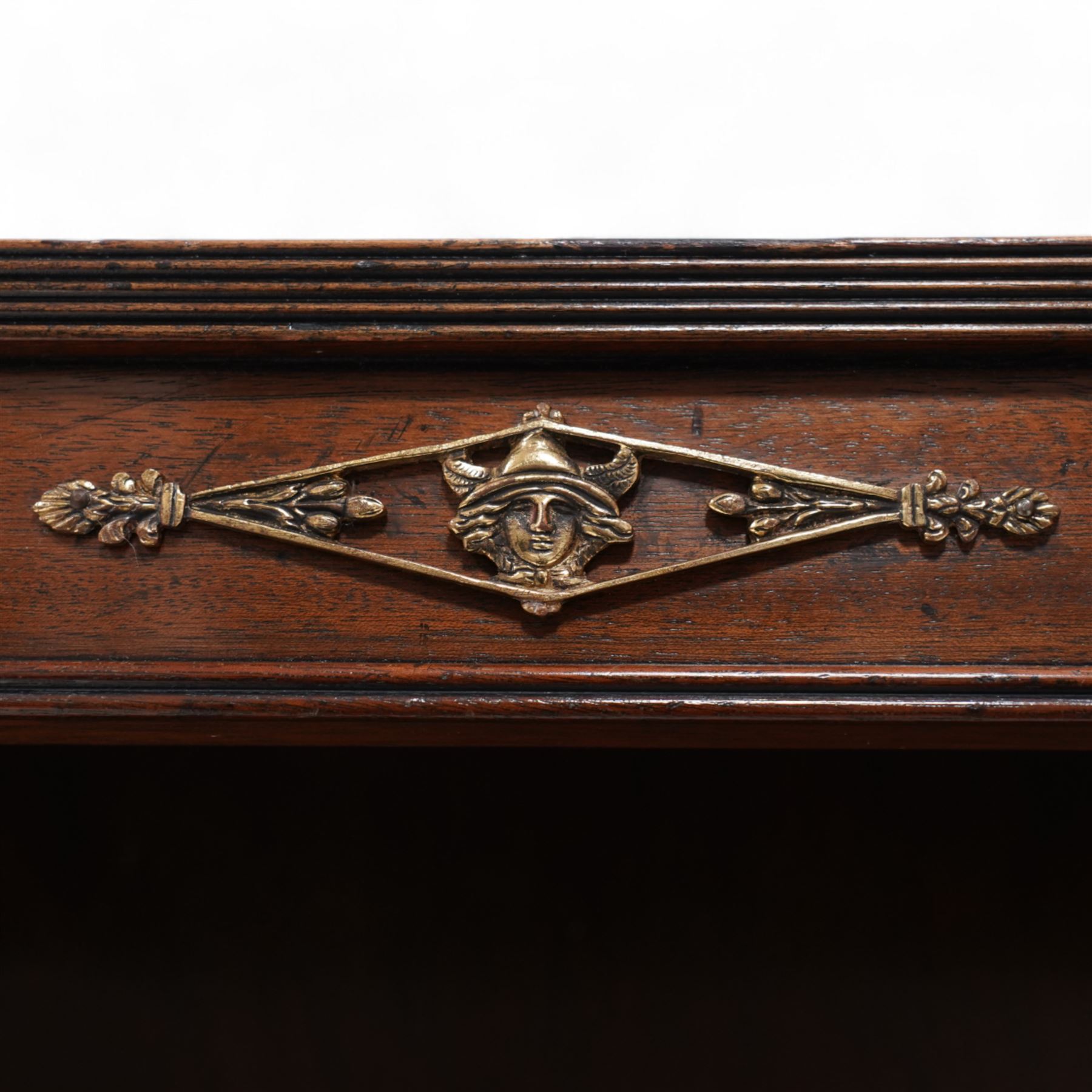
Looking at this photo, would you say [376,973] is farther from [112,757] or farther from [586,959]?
[112,757]

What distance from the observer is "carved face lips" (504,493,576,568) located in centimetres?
45

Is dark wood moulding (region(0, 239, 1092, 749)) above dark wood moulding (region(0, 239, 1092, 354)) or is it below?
below

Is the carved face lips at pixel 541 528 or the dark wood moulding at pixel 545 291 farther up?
the dark wood moulding at pixel 545 291

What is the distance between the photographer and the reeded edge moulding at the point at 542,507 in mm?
452

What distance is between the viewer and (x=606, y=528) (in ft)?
1.49

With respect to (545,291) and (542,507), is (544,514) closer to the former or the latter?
(542,507)

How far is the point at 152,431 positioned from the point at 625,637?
0.82 ft

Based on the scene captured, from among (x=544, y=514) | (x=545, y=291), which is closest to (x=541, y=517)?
(x=544, y=514)

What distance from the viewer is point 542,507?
45 centimetres

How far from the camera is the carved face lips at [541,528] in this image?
0.45m

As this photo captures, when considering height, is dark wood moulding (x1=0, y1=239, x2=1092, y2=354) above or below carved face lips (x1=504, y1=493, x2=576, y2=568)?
above

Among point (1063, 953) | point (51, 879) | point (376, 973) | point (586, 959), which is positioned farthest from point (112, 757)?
point (1063, 953)

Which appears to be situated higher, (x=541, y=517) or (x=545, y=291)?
(x=545, y=291)

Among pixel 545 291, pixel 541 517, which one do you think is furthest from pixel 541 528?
pixel 545 291
